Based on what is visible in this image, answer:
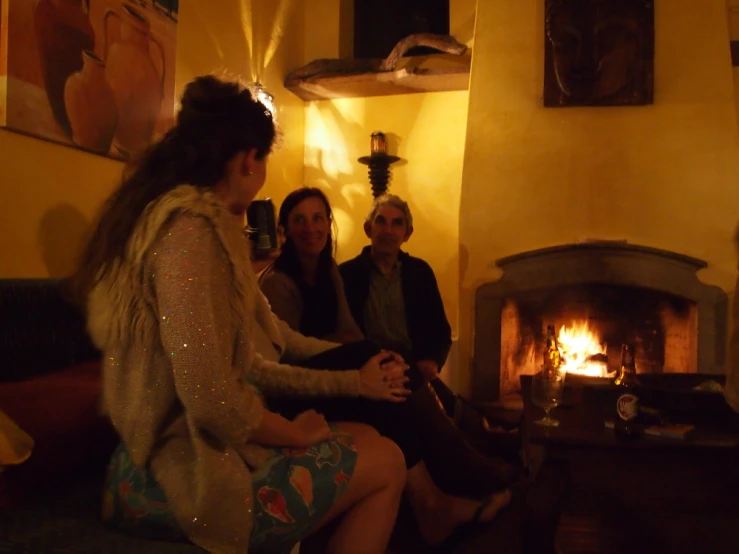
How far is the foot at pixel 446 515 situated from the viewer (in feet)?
4.79

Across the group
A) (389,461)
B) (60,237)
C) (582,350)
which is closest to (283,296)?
(60,237)

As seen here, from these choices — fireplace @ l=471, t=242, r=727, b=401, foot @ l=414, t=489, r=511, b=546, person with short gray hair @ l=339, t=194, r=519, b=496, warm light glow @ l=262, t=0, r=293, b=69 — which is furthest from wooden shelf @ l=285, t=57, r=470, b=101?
foot @ l=414, t=489, r=511, b=546

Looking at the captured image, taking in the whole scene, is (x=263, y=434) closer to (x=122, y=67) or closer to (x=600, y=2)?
(x=122, y=67)

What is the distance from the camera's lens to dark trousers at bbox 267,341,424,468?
1.22m

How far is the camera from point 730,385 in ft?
3.51

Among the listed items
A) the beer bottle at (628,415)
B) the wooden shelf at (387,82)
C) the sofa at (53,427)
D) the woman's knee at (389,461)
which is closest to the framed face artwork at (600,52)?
the wooden shelf at (387,82)

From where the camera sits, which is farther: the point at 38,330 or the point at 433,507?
the point at 433,507

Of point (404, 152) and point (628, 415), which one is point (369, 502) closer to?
point (628, 415)

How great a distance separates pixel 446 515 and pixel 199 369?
906 mm

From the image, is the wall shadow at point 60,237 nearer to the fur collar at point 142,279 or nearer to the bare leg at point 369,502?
the fur collar at point 142,279

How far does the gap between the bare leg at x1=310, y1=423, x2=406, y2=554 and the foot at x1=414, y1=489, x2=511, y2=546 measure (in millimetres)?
467

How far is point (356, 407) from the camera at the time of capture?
1.22m

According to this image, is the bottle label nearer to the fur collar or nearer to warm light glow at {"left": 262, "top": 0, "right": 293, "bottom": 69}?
the fur collar

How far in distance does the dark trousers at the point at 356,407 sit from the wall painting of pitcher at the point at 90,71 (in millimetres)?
872
